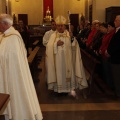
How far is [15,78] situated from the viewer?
4.59 m

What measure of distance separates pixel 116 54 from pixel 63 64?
1346 mm

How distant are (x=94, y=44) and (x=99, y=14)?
6491mm

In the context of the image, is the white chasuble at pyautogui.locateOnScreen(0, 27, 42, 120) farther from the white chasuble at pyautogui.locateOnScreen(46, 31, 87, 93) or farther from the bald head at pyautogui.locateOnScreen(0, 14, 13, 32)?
the white chasuble at pyautogui.locateOnScreen(46, 31, 87, 93)

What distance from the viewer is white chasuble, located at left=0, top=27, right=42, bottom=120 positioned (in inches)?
178

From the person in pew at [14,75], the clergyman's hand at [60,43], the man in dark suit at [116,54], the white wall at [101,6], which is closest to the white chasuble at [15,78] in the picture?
the person in pew at [14,75]

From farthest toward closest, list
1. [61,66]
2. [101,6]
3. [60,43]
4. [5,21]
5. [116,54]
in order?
[101,6] → [61,66] → [60,43] → [116,54] → [5,21]

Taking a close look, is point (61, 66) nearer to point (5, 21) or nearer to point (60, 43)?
point (60, 43)

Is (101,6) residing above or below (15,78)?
above

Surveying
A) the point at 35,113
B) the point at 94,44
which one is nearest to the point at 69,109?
the point at 35,113

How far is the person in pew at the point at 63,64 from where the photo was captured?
23.0ft

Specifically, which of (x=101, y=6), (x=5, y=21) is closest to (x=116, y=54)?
(x=5, y=21)

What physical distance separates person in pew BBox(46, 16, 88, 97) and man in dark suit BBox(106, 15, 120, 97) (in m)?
0.76

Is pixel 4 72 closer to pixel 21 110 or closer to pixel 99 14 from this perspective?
pixel 21 110

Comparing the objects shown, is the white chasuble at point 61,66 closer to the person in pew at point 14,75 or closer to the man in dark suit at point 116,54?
the man in dark suit at point 116,54
